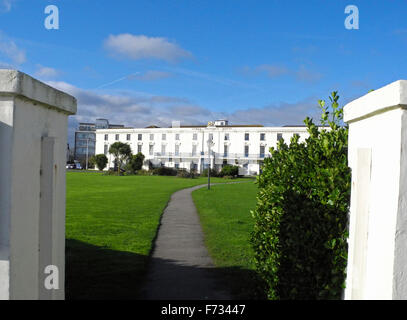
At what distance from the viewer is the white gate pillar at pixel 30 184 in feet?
10.2

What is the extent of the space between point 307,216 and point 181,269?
4.36 m

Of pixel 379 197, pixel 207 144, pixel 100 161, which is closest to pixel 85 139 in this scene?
pixel 100 161

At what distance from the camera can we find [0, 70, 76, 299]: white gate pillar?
3105 millimetres

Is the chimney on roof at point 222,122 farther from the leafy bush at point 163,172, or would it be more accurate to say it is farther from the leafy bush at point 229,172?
the leafy bush at point 163,172

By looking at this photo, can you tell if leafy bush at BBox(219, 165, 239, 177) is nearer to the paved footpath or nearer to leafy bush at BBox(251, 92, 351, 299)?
the paved footpath

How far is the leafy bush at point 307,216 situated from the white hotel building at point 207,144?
223 ft

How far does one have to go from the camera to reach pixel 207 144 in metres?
78.4

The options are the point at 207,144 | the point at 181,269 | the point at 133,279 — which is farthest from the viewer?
the point at 207,144

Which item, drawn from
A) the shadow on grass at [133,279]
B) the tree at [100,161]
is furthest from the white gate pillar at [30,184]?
the tree at [100,161]

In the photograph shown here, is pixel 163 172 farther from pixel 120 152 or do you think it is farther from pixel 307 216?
pixel 307 216

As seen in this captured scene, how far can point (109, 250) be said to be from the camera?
1023 centimetres

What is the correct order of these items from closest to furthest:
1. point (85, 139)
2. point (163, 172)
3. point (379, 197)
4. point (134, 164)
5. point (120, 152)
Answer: point (379, 197) < point (163, 172) < point (134, 164) < point (120, 152) < point (85, 139)
